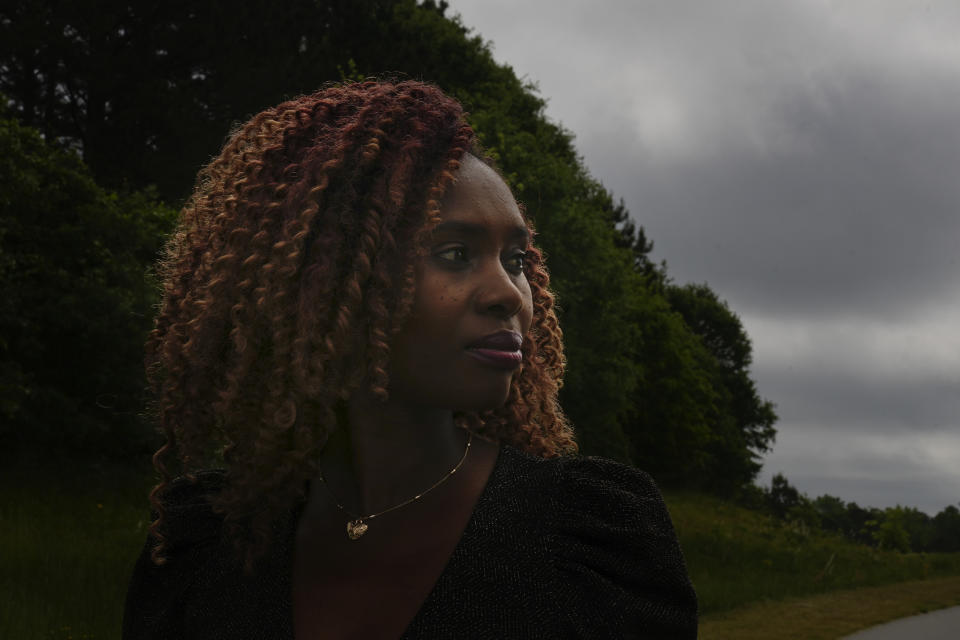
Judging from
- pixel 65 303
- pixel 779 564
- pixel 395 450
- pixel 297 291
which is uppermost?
pixel 65 303

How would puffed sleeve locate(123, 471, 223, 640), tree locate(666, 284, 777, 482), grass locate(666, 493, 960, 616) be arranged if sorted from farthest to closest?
tree locate(666, 284, 777, 482), grass locate(666, 493, 960, 616), puffed sleeve locate(123, 471, 223, 640)

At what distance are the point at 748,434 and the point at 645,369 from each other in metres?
16.2

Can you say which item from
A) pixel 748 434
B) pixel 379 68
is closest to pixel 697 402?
pixel 748 434

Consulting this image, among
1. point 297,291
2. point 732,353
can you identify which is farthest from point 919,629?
point 732,353

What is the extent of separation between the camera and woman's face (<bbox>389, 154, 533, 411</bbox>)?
7.66 ft

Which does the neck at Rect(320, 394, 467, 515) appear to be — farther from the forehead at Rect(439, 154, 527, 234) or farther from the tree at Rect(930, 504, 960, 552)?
the tree at Rect(930, 504, 960, 552)

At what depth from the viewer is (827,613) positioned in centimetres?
1027

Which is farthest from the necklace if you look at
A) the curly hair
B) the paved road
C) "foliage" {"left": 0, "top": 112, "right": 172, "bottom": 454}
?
"foliage" {"left": 0, "top": 112, "right": 172, "bottom": 454}

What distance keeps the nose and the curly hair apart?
18cm

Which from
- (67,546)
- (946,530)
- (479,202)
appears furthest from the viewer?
(946,530)

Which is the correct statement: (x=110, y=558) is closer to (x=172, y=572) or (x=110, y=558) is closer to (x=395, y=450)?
(x=172, y=572)

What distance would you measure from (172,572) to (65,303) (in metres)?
13.2

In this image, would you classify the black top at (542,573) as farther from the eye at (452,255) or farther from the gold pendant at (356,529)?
the eye at (452,255)

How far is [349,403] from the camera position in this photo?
2.60 m
